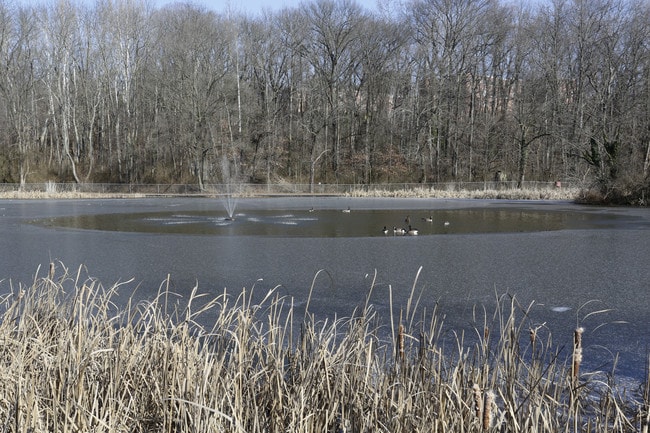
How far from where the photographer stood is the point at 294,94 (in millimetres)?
58969

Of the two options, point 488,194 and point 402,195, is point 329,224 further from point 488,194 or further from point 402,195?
point 402,195

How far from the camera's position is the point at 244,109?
2132 inches

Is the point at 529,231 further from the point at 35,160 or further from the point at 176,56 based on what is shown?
the point at 35,160

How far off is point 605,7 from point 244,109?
2943cm

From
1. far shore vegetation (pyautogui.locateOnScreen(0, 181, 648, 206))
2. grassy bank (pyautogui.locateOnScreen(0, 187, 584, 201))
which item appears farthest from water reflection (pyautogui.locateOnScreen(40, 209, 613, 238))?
grassy bank (pyautogui.locateOnScreen(0, 187, 584, 201))

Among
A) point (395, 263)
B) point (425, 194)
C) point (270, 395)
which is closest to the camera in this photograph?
point (270, 395)

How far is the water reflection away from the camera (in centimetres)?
1720

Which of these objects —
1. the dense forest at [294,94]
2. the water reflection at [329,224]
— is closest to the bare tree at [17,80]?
the dense forest at [294,94]

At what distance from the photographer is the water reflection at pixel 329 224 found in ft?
56.4

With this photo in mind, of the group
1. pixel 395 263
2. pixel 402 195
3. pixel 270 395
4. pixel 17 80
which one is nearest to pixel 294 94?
pixel 402 195

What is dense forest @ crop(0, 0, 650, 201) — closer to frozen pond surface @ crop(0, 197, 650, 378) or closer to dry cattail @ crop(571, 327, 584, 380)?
frozen pond surface @ crop(0, 197, 650, 378)

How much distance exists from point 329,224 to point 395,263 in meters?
8.97

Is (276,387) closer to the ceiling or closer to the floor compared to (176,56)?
closer to the floor

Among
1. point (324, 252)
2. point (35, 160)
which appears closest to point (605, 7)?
point (324, 252)
